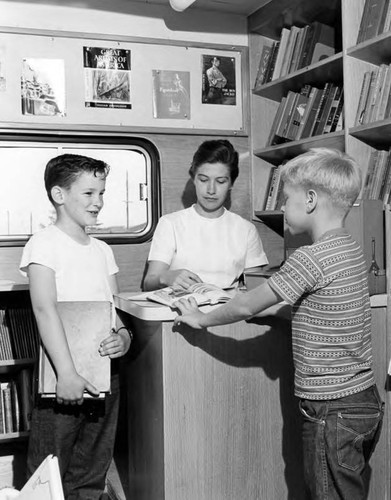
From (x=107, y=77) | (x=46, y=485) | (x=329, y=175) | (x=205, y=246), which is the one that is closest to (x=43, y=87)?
(x=107, y=77)

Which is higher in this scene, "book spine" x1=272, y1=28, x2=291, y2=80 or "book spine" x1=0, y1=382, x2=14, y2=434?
"book spine" x1=272, y1=28, x2=291, y2=80

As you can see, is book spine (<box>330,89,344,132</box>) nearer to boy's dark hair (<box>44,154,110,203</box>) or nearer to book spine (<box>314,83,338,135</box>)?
book spine (<box>314,83,338,135</box>)

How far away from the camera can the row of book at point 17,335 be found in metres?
3.24

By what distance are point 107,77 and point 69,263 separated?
1.58m

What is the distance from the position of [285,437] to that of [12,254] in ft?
6.13

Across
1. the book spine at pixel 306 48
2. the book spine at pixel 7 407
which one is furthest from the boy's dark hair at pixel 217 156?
the book spine at pixel 7 407

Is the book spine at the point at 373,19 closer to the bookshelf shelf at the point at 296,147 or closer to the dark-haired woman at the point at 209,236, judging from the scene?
the bookshelf shelf at the point at 296,147

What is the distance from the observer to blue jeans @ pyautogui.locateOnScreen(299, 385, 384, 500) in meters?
1.82

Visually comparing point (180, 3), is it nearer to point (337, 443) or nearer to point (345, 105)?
point (345, 105)

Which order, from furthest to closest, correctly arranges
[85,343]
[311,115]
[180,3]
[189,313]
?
[311,115]
[180,3]
[85,343]
[189,313]

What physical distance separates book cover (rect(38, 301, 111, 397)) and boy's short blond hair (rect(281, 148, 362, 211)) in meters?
0.85

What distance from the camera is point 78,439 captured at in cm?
241

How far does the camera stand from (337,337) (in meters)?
1.82

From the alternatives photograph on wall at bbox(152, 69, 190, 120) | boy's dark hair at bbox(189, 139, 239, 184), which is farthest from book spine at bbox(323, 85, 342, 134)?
photograph on wall at bbox(152, 69, 190, 120)
